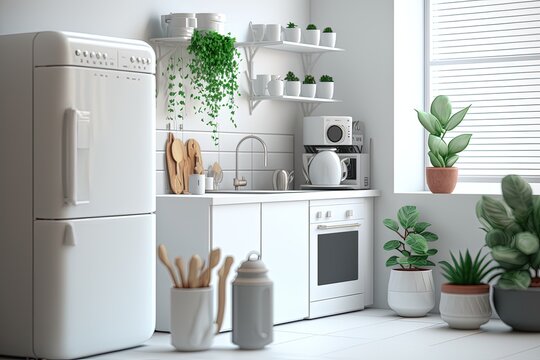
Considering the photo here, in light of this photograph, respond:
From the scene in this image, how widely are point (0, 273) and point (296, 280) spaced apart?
73.3 inches

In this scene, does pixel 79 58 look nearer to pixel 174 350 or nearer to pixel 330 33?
pixel 174 350

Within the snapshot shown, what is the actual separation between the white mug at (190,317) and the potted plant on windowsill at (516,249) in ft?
5.54

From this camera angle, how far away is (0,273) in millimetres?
4742

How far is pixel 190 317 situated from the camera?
193 inches

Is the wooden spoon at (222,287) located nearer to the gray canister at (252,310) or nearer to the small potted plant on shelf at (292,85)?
the gray canister at (252,310)

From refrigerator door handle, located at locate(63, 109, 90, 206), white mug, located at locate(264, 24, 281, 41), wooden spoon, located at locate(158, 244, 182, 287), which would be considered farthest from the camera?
white mug, located at locate(264, 24, 281, 41)

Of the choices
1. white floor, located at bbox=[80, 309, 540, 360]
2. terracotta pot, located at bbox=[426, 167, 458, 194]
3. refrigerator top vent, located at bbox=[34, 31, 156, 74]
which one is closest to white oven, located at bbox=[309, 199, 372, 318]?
white floor, located at bbox=[80, 309, 540, 360]

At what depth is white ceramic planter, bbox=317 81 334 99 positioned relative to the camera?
6.72 meters

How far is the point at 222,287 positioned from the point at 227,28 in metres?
1.90

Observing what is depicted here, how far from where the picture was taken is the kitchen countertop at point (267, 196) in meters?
5.39

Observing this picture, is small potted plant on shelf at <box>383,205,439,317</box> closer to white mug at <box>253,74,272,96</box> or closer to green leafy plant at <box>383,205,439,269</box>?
green leafy plant at <box>383,205,439,269</box>

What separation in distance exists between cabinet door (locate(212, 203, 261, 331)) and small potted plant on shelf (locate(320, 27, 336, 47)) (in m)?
1.52

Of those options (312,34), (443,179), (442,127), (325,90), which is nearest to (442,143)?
(442,127)

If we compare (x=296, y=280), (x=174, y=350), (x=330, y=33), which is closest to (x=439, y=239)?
(x=296, y=280)
